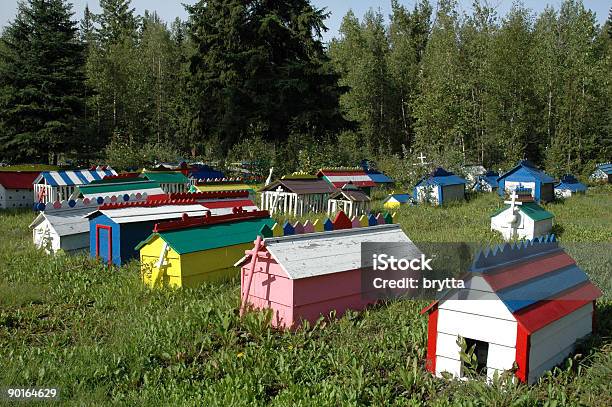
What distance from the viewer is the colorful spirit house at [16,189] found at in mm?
17938

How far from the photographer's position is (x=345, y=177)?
64.7 feet

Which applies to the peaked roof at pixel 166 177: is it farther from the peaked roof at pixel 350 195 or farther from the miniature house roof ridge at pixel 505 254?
the miniature house roof ridge at pixel 505 254

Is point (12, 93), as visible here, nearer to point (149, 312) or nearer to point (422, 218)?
point (422, 218)

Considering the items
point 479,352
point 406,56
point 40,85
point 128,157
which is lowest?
point 479,352

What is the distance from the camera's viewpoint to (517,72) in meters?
35.5

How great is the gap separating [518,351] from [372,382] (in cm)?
140

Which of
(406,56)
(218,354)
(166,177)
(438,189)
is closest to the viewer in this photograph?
(218,354)

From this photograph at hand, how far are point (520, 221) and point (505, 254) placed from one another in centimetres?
865

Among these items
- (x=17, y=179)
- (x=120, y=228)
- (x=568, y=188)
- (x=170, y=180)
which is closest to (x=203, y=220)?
(x=120, y=228)

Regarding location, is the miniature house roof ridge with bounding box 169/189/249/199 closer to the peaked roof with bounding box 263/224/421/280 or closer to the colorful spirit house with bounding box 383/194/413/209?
→ the peaked roof with bounding box 263/224/421/280

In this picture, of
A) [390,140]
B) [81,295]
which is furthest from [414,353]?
[390,140]

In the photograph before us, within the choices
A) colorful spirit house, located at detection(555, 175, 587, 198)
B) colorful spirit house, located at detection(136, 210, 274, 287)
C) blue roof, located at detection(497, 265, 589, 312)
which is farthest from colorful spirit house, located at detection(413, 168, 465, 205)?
blue roof, located at detection(497, 265, 589, 312)

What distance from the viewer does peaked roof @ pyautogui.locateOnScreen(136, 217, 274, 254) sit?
8383mm

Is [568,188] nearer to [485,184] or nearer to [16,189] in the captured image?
[485,184]
